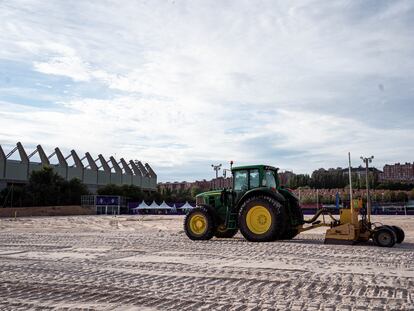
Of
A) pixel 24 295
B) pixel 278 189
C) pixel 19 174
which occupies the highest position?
pixel 19 174

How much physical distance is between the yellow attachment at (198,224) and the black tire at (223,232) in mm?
507

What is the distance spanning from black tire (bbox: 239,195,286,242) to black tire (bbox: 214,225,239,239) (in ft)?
3.84

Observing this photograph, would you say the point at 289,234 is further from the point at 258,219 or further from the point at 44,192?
the point at 44,192

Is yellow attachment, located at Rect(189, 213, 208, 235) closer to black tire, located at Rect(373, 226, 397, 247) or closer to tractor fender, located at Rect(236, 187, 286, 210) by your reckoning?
tractor fender, located at Rect(236, 187, 286, 210)

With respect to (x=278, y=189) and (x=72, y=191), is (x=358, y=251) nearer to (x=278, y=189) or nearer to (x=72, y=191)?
(x=278, y=189)

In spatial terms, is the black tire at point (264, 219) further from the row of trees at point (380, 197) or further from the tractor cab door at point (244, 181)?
the row of trees at point (380, 197)

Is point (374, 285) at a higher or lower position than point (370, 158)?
lower

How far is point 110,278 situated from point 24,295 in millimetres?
1392

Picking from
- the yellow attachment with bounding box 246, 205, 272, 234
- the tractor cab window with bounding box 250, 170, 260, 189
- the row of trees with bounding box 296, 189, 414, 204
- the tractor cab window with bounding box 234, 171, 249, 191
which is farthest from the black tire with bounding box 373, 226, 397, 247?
the row of trees with bounding box 296, 189, 414, 204

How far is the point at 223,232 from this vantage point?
13.6 m

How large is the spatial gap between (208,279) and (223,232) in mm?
7107

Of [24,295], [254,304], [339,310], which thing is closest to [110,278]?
[24,295]

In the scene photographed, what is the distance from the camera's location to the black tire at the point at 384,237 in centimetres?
1095

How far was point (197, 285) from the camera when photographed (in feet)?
20.1
